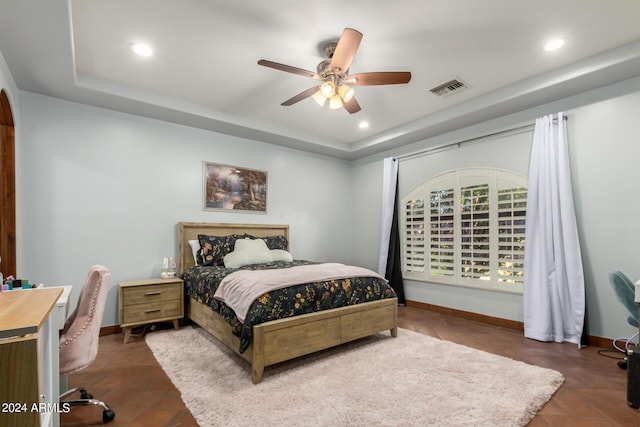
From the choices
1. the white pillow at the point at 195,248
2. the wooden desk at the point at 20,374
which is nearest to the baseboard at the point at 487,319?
the white pillow at the point at 195,248

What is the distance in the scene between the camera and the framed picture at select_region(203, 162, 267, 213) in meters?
4.25

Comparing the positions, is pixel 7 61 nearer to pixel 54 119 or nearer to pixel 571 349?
pixel 54 119

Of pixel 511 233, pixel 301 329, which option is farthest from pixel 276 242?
pixel 511 233

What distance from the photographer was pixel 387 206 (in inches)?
196

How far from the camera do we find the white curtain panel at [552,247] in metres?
3.08

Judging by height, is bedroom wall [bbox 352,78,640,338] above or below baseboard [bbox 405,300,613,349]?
above

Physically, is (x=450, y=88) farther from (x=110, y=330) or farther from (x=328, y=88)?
(x=110, y=330)

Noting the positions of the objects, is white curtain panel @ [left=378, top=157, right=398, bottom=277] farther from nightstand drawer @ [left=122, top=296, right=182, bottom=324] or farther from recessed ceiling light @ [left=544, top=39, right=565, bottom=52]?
nightstand drawer @ [left=122, top=296, right=182, bottom=324]

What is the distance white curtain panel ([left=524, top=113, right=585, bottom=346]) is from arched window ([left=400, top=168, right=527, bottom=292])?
19 centimetres

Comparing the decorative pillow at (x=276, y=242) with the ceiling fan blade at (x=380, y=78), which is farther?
the decorative pillow at (x=276, y=242)

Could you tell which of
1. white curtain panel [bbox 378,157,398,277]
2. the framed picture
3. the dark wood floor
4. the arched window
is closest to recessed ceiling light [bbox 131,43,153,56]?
the framed picture

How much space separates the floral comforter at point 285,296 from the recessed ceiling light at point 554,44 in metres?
2.62

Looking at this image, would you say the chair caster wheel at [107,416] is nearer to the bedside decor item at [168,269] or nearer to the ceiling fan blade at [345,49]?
the bedside decor item at [168,269]

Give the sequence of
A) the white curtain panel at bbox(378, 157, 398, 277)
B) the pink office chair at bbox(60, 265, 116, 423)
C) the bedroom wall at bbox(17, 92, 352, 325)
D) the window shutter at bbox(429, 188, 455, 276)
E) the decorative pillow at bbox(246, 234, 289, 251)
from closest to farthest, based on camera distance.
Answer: the pink office chair at bbox(60, 265, 116, 423)
the bedroom wall at bbox(17, 92, 352, 325)
the window shutter at bbox(429, 188, 455, 276)
the decorative pillow at bbox(246, 234, 289, 251)
the white curtain panel at bbox(378, 157, 398, 277)
